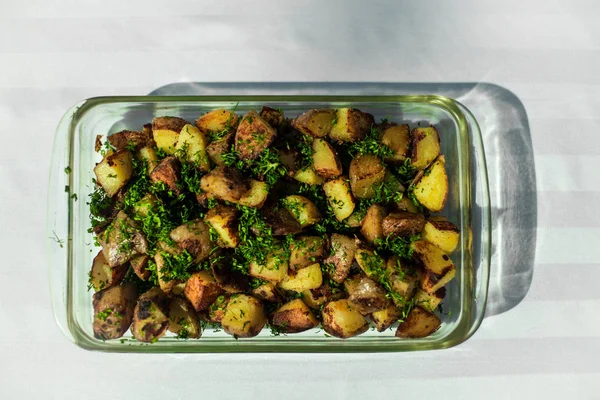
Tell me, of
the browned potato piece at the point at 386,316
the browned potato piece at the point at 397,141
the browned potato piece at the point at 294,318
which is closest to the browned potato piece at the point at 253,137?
the browned potato piece at the point at 397,141

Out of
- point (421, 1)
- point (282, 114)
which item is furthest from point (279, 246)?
point (421, 1)

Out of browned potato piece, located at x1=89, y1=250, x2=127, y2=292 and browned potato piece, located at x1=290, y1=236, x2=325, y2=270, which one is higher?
browned potato piece, located at x1=290, y1=236, x2=325, y2=270

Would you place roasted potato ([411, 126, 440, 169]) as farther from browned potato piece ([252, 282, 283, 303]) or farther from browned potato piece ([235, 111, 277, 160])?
browned potato piece ([252, 282, 283, 303])

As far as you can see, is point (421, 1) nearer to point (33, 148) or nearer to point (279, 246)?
point (279, 246)

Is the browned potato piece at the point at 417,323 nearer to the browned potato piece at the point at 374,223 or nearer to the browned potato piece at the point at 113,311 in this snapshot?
the browned potato piece at the point at 374,223

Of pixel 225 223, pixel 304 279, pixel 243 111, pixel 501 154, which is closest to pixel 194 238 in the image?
pixel 225 223

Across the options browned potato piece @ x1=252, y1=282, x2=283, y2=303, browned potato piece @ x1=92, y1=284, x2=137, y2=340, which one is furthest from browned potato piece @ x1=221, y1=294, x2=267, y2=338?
browned potato piece @ x1=92, y1=284, x2=137, y2=340

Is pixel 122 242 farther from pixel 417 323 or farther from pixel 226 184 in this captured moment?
pixel 417 323
